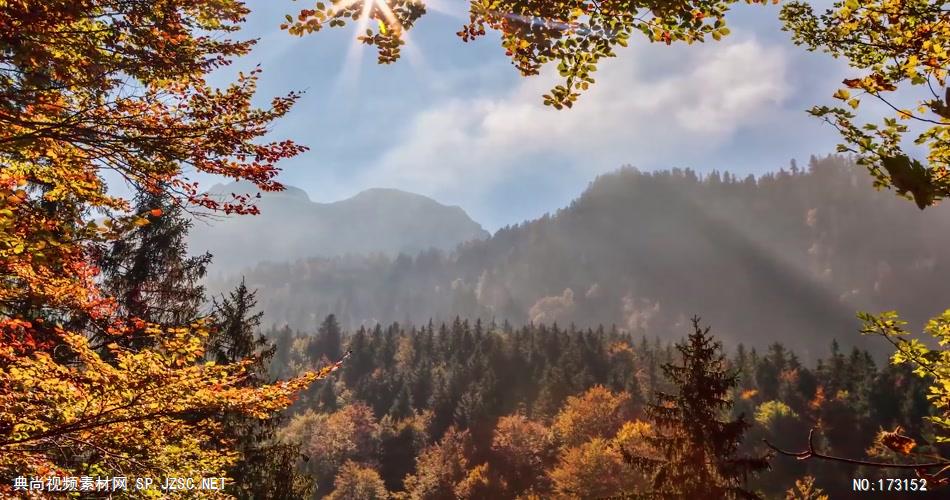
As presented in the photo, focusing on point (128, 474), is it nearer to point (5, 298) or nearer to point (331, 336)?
point (5, 298)

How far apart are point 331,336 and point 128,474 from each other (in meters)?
138

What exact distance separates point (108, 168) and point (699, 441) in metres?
13.0

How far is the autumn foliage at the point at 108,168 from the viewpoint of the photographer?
205 inches

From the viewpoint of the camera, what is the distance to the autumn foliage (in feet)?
17.1

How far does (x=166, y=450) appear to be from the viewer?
19.5 feet

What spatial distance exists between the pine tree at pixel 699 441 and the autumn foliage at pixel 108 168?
10.0 m

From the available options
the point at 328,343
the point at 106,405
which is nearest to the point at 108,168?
the point at 106,405

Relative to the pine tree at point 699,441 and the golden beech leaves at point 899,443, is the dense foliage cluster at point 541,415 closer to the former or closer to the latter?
the pine tree at point 699,441

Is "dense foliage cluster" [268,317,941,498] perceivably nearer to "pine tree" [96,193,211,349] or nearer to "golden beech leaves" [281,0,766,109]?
"pine tree" [96,193,211,349]

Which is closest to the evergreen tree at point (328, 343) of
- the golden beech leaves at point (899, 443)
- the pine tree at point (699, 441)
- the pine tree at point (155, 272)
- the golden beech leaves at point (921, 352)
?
the pine tree at point (155, 272)

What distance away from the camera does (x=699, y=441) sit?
12734 millimetres

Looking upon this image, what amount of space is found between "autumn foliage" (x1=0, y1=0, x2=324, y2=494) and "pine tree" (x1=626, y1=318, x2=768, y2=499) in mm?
10037

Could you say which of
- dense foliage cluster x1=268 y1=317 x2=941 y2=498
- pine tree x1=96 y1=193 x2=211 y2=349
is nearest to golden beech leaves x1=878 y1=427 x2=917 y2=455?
pine tree x1=96 y1=193 x2=211 y2=349

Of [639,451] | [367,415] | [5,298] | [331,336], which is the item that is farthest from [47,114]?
[331,336]
